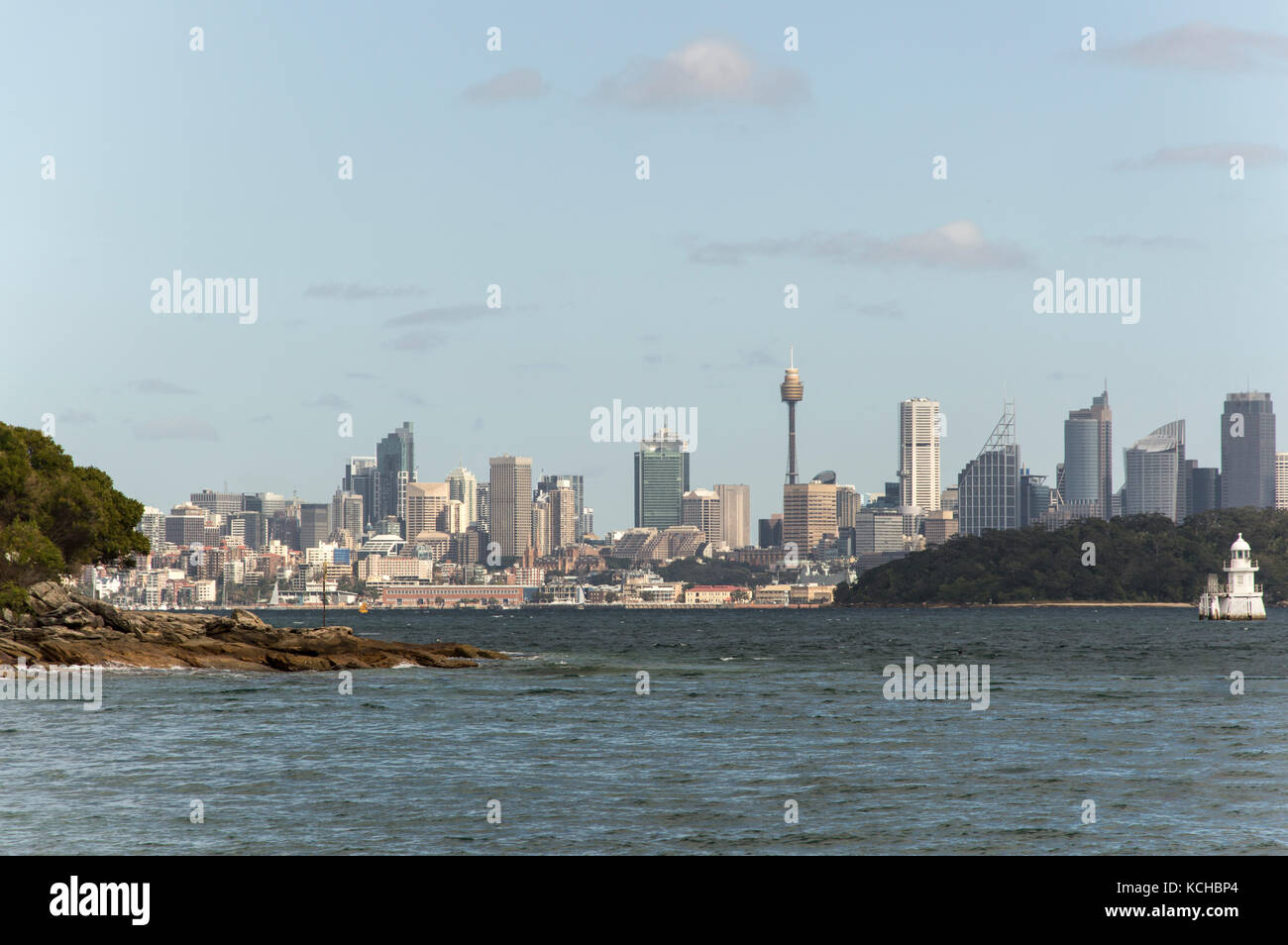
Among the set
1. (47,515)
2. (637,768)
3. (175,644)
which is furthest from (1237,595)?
(637,768)

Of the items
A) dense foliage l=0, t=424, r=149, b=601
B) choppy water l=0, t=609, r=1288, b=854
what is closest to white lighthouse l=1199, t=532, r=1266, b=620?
choppy water l=0, t=609, r=1288, b=854

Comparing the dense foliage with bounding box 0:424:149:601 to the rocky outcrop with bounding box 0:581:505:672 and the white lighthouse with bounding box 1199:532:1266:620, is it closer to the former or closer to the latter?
the rocky outcrop with bounding box 0:581:505:672

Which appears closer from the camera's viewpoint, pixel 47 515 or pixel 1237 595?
pixel 47 515

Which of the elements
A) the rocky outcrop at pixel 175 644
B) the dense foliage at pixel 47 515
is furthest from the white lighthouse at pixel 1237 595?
the dense foliage at pixel 47 515

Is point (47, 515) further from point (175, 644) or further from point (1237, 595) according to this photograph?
point (1237, 595)

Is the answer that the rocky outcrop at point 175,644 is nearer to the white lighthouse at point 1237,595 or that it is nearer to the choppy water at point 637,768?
the choppy water at point 637,768
